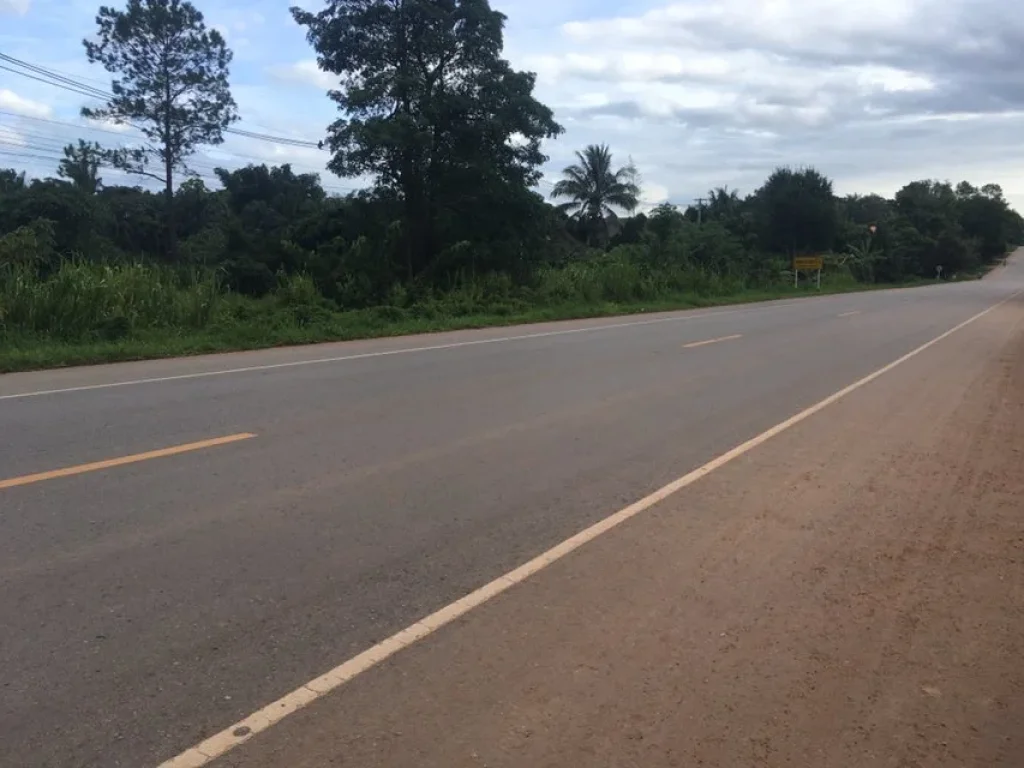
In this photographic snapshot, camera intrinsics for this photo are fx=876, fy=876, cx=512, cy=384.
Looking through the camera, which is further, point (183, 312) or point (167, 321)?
point (183, 312)

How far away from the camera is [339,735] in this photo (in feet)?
10.4

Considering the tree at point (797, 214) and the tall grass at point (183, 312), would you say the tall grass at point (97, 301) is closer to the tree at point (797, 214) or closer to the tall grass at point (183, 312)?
the tall grass at point (183, 312)

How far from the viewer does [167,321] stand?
55.8ft

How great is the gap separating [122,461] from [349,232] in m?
24.3

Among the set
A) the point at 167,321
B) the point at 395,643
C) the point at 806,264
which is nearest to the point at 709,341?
the point at 167,321

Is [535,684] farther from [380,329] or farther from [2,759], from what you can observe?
[380,329]

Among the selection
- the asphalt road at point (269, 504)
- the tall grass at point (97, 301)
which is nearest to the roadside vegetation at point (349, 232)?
the tall grass at point (97, 301)

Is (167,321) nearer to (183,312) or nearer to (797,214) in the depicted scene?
(183,312)

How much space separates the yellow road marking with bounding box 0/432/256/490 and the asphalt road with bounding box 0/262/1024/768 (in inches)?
1.9

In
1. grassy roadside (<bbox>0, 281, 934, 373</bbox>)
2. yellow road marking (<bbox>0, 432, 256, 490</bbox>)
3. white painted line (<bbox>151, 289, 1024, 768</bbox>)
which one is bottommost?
white painted line (<bbox>151, 289, 1024, 768</bbox>)

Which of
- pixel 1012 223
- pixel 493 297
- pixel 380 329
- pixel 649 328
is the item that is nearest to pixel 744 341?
pixel 649 328

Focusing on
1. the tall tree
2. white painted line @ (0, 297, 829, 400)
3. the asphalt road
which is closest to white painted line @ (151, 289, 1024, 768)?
the asphalt road

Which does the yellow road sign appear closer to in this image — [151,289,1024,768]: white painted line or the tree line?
the tree line

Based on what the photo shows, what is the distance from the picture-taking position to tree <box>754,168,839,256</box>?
6328 centimetres
